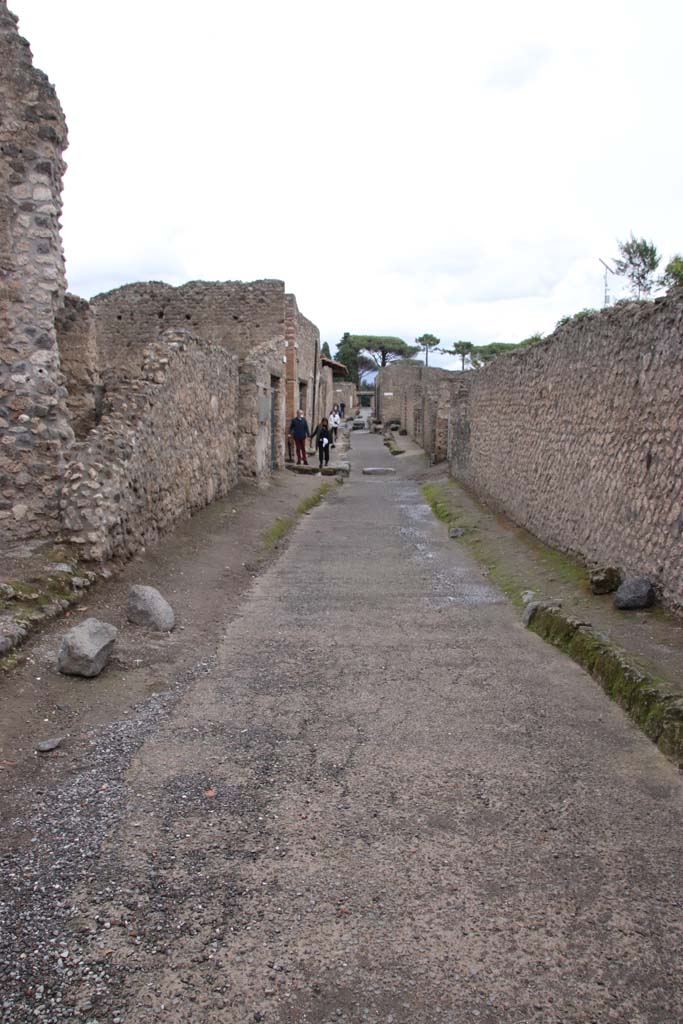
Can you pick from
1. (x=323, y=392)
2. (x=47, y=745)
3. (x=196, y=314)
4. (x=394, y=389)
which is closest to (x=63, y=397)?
(x=47, y=745)

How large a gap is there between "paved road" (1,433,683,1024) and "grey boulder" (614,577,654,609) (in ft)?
3.96

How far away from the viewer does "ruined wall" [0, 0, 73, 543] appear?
23.9ft

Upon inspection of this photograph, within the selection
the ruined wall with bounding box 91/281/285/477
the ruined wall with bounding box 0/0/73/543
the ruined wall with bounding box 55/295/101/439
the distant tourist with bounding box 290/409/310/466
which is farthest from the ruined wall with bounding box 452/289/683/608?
the distant tourist with bounding box 290/409/310/466

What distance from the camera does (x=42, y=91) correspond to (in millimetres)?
7410

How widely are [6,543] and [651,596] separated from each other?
582 centimetres

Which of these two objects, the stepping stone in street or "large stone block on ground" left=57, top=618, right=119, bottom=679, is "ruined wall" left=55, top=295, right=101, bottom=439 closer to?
"large stone block on ground" left=57, top=618, right=119, bottom=679

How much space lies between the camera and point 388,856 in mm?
3082

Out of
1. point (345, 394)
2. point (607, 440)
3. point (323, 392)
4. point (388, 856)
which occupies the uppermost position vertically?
point (345, 394)

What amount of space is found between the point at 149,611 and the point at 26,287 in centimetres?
366

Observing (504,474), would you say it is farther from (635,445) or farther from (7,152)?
(7,152)

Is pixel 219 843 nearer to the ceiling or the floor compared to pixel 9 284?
nearer to the floor

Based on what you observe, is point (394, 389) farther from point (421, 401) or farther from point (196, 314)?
point (196, 314)

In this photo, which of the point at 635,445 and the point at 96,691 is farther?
the point at 635,445

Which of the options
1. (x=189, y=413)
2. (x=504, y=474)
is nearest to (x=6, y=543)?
(x=189, y=413)
